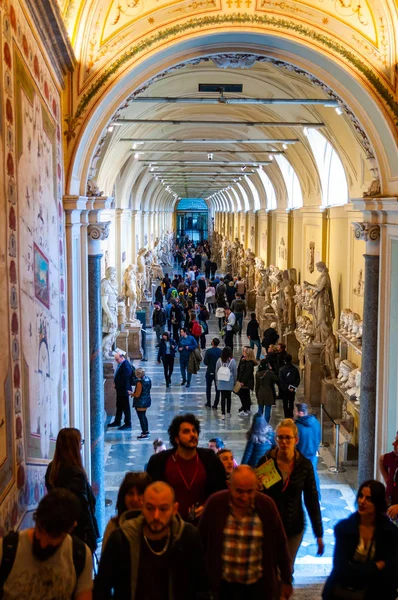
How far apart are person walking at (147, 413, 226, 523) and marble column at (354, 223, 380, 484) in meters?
5.15

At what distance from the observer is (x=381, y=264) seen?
9.48 m

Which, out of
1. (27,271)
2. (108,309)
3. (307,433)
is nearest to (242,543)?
(27,271)

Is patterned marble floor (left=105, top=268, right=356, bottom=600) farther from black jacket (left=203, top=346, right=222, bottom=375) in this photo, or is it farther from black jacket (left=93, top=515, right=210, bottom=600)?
black jacket (left=93, top=515, right=210, bottom=600)

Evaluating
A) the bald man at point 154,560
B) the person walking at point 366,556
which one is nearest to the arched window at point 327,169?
the person walking at point 366,556

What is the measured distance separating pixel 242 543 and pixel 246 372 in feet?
32.9

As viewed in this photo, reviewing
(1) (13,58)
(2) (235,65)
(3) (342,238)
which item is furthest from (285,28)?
(3) (342,238)

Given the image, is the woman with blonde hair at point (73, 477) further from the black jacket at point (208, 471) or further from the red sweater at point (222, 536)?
the red sweater at point (222, 536)

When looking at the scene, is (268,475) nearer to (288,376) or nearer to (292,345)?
(288,376)

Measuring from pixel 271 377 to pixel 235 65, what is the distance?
571 cm

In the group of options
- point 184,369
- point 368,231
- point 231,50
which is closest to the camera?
point 231,50

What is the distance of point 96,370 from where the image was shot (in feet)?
31.1

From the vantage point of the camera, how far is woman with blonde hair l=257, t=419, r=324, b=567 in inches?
200

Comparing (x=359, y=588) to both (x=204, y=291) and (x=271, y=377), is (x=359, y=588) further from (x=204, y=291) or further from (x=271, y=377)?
(x=204, y=291)

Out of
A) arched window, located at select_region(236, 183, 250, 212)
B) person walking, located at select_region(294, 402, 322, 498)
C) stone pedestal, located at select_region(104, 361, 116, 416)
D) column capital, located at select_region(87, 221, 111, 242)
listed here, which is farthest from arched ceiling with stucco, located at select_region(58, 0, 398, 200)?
arched window, located at select_region(236, 183, 250, 212)
